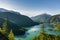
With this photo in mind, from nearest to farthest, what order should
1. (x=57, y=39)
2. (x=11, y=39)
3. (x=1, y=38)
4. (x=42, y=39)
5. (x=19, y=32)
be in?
(x=11, y=39)
(x=1, y=38)
(x=42, y=39)
(x=57, y=39)
(x=19, y=32)

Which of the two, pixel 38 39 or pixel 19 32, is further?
pixel 19 32

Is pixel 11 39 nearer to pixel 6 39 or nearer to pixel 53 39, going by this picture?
pixel 6 39

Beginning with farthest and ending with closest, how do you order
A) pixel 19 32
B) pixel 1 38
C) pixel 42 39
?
pixel 19 32, pixel 42 39, pixel 1 38

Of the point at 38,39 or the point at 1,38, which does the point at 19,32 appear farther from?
the point at 1,38

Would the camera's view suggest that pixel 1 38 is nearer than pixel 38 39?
Yes

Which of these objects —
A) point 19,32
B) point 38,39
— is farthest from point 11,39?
point 19,32

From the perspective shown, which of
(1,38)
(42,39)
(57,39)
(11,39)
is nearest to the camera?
(11,39)

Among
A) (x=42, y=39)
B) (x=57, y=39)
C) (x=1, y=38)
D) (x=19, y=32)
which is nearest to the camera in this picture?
(x=1, y=38)

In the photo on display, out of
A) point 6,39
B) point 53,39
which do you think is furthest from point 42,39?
point 6,39
